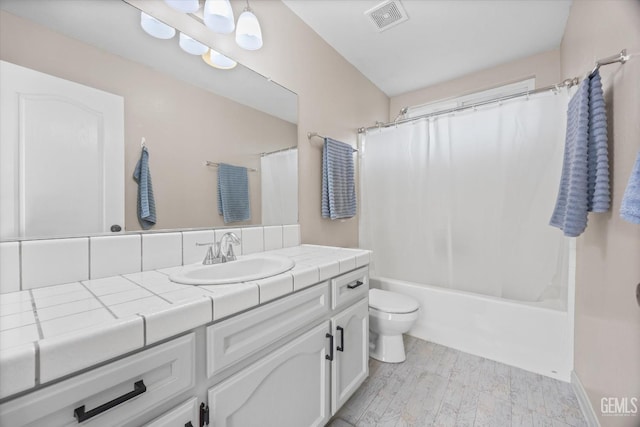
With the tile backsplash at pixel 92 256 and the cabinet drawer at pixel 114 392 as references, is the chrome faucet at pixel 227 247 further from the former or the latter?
the cabinet drawer at pixel 114 392

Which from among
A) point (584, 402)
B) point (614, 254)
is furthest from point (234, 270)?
point (584, 402)

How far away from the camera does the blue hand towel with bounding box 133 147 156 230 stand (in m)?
1.05

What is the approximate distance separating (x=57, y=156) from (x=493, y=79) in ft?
10.3

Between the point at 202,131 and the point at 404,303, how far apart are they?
162cm

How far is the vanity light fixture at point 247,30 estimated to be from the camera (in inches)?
53.8

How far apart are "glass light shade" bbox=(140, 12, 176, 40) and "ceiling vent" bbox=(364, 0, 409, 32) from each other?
130cm

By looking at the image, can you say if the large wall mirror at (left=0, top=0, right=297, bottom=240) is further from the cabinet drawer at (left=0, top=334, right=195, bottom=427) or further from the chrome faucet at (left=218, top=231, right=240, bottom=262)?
the cabinet drawer at (left=0, top=334, right=195, bottom=427)

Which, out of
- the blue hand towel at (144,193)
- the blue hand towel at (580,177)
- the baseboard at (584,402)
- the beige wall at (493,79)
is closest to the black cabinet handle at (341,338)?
the blue hand towel at (144,193)

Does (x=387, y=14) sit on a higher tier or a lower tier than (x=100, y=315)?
higher

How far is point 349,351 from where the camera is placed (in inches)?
50.4

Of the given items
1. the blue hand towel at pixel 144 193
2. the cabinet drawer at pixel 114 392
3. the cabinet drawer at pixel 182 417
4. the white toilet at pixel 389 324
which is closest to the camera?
the cabinet drawer at pixel 114 392

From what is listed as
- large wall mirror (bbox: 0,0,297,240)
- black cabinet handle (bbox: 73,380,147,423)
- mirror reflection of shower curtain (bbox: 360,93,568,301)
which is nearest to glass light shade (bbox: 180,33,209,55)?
large wall mirror (bbox: 0,0,297,240)

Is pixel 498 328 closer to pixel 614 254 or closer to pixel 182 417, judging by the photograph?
pixel 614 254

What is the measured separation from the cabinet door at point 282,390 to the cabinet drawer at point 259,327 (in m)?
0.06
